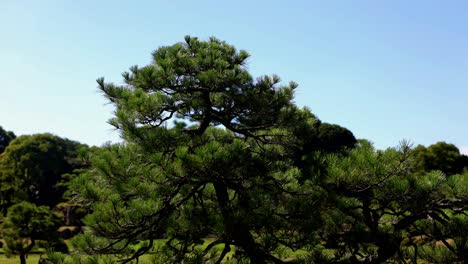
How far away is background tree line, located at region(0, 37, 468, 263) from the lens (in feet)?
11.8

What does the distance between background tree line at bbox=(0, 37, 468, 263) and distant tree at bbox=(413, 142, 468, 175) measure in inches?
742

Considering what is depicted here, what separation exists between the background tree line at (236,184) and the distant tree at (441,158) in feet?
61.8

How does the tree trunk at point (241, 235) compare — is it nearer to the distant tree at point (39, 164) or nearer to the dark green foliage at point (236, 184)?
the dark green foliage at point (236, 184)

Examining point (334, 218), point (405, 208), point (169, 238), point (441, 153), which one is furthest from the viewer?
point (441, 153)

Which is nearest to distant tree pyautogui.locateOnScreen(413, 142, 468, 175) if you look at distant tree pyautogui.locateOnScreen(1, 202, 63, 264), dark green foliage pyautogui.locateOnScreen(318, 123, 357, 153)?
dark green foliage pyautogui.locateOnScreen(318, 123, 357, 153)

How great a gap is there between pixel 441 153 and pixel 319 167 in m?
20.2

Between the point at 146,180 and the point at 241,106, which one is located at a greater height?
the point at 241,106

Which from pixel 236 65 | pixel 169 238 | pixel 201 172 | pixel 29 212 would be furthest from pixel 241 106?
pixel 29 212

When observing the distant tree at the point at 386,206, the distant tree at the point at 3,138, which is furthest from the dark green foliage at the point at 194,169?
the distant tree at the point at 3,138

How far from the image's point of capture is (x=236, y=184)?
4.15 metres

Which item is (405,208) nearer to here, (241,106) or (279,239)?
(279,239)

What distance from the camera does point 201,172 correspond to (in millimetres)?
3562

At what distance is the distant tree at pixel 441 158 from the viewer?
70.1ft

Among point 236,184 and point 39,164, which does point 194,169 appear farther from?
point 39,164
